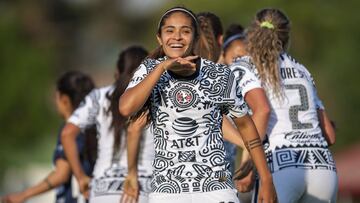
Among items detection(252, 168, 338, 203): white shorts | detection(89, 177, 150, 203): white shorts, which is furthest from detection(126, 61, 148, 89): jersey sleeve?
detection(89, 177, 150, 203): white shorts

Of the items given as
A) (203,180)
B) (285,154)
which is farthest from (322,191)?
(203,180)

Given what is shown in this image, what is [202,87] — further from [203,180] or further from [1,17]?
[1,17]

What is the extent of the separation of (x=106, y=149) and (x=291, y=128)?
6.99ft

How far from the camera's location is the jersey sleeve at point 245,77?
10.6 metres

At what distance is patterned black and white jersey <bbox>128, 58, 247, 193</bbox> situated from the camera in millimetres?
9359

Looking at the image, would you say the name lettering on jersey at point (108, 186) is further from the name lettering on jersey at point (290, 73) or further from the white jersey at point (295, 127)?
the name lettering on jersey at point (290, 73)

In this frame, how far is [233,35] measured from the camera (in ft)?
41.5

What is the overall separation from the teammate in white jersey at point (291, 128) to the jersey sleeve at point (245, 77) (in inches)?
1.0

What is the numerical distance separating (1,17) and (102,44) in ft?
72.2

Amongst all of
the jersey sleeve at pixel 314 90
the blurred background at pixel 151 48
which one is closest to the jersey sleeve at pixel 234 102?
the jersey sleeve at pixel 314 90

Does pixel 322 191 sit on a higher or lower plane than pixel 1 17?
lower

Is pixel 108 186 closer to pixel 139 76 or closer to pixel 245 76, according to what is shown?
pixel 245 76

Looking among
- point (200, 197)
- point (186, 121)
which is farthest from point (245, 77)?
point (200, 197)

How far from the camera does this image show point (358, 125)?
41031 mm
